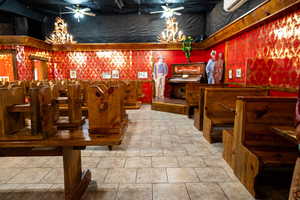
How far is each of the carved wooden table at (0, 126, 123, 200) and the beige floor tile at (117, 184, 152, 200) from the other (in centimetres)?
42

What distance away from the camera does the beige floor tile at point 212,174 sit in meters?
2.07

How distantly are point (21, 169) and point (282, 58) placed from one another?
14.9 ft

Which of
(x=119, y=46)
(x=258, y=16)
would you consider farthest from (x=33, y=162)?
(x=119, y=46)

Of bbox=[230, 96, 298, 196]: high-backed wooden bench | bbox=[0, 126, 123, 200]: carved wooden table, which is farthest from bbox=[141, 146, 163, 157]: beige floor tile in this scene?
bbox=[230, 96, 298, 196]: high-backed wooden bench

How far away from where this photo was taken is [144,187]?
1928 millimetres

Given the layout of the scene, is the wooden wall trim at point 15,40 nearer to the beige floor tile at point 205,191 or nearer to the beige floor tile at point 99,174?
the beige floor tile at point 99,174

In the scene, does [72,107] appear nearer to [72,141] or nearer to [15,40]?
[72,141]

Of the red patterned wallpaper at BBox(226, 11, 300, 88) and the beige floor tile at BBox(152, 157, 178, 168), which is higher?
the red patterned wallpaper at BBox(226, 11, 300, 88)

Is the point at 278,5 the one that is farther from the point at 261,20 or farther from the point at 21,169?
the point at 21,169

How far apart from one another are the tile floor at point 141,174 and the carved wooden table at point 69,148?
0.65 ft

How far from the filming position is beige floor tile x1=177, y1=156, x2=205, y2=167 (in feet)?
7.89

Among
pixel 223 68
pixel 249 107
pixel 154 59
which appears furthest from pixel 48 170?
pixel 154 59

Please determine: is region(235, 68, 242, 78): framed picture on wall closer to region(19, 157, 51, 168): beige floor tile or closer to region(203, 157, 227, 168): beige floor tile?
region(203, 157, 227, 168): beige floor tile

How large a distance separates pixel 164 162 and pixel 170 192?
0.65 m
